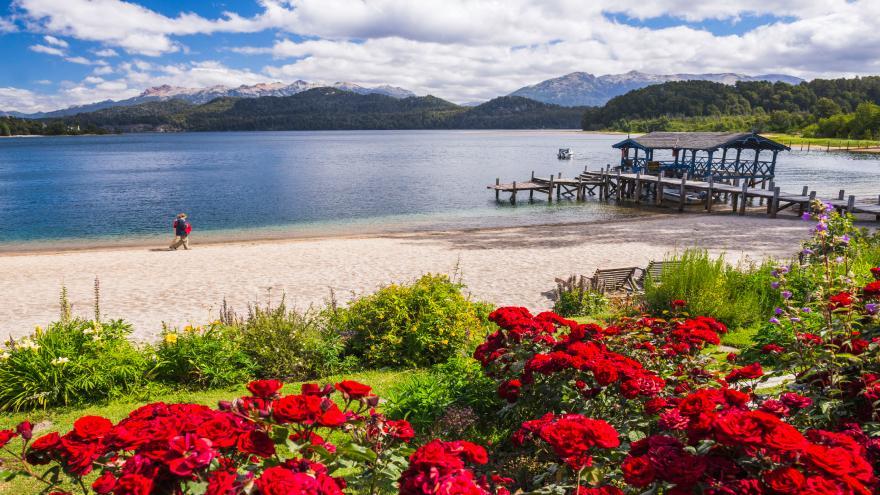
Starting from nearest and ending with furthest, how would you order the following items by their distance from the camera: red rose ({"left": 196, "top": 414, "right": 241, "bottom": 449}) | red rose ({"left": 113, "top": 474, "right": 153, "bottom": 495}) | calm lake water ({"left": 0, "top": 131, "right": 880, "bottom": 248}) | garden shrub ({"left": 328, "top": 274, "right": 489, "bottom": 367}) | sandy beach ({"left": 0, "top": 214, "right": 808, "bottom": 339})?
red rose ({"left": 113, "top": 474, "right": 153, "bottom": 495}) < red rose ({"left": 196, "top": 414, "right": 241, "bottom": 449}) < garden shrub ({"left": 328, "top": 274, "right": 489, "bottom": 367}) < sandy beach ({"left": 0, "top": 214, "right": 808, "bottom": 339}) < calm lake water ({"left": 0, "top": 131, "right": 880, "bottom": 248})

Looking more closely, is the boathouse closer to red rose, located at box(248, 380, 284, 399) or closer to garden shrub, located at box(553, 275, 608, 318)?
garden shrub, located at box(553, 275, 608, 318)

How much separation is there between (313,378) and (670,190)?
4074 centimetres

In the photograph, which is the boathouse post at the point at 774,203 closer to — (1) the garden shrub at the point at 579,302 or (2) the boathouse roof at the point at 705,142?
(2) the boathouse roof at the point at 705,142

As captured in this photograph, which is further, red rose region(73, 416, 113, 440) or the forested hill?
the forested hill

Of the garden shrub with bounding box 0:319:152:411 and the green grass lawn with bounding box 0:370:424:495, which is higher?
the garden shrub with bounding box 0:319:152:411

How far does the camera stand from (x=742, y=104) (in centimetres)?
16638

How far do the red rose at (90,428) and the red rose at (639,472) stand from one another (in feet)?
7.91

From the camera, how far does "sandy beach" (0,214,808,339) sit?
47.8ft

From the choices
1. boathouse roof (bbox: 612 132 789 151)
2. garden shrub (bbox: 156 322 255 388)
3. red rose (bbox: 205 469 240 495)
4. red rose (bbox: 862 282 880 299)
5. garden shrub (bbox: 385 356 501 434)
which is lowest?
garden shrub (bbox: 156 322 255 388)

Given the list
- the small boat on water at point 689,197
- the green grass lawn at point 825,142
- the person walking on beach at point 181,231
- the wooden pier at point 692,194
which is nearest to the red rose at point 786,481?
the person walking on beach at point 181,231

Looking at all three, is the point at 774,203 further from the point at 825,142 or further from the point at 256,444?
the point at 825,142

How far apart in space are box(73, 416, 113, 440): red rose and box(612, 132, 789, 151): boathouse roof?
43.4m

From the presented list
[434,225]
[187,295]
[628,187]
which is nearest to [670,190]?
[628,187]

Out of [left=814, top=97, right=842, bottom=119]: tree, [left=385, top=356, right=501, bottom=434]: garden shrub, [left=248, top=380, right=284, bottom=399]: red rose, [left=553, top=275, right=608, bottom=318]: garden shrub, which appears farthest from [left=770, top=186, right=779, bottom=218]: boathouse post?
[left=814, top=97, right=842, bottom=119]: tree
